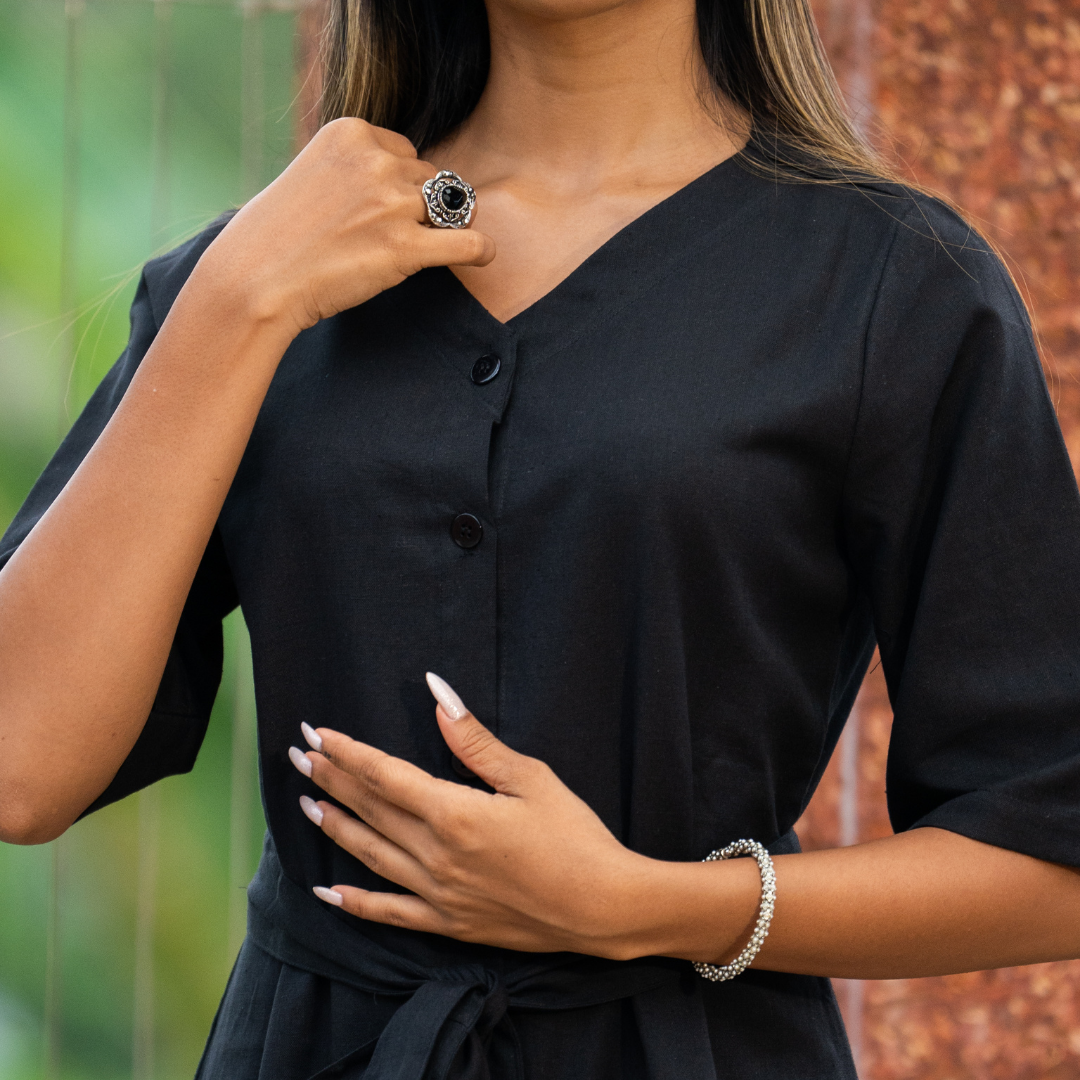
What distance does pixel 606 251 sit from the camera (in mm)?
1061

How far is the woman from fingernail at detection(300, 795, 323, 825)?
37 millimetres

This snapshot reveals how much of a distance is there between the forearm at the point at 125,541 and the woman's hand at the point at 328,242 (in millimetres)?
19

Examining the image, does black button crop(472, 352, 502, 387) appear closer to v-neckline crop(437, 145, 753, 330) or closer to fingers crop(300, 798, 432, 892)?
v-neckline crop(437, 145, 753, 330)

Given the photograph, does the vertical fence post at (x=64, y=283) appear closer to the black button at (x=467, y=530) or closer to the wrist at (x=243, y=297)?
the wrist at (x=243, y=297)

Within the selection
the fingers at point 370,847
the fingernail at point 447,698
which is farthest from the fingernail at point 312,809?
the fingernail at point 447,698

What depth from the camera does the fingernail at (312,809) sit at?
1020mm

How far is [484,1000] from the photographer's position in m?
0.96

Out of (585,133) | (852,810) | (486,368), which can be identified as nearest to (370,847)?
(486,368)

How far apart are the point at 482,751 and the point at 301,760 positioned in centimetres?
18

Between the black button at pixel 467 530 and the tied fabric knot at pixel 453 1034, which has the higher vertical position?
the black button at pixel 467 530

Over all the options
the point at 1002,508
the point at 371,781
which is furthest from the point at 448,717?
the point at 1002,508

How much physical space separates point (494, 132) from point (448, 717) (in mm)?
586

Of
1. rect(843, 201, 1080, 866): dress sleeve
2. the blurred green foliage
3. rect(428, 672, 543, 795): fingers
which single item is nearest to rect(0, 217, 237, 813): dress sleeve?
rect(428, 672, 543, 795): fingers

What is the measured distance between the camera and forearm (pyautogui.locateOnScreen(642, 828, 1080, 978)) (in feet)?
3.12
